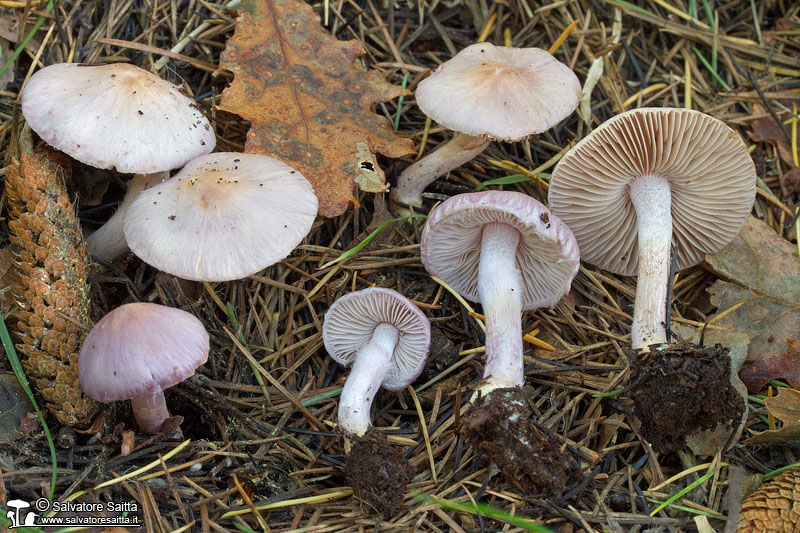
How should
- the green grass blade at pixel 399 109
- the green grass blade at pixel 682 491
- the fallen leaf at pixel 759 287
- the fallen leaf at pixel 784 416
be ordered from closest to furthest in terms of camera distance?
the green grass blade at pixel 682 491, the fallen leaf at pixel 784 416, the fallen leaf at pixel 759 287, the green grass blade at pixel 399 109

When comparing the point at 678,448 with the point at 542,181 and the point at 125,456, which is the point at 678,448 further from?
the point at 125,456

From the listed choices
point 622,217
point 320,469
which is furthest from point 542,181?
point 320,469

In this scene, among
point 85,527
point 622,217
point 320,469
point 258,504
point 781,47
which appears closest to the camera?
point 85,527

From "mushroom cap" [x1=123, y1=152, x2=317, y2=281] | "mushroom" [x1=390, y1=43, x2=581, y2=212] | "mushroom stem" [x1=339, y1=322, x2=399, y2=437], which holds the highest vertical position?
"mushroom" [x1=390, y1=43, x2=581, y2=212]

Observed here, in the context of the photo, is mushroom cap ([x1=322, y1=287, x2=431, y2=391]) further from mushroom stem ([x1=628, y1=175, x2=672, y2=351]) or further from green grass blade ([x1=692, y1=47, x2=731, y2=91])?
green grass blade ([x1=692, y1=47, x2=731, y2=91])

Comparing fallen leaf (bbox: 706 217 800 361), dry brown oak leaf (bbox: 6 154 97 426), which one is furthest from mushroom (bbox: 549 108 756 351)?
dry brown oak leaf (bbox: 6 154 97 426)

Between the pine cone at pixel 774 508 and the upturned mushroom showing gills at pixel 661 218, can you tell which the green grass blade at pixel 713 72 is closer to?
the upturned mushroom showing gills at pixel 661 218

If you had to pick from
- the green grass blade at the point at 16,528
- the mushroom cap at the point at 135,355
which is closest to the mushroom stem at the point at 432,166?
the mushroom cap at the point at 135,355
